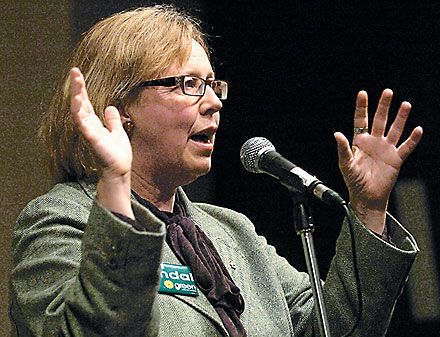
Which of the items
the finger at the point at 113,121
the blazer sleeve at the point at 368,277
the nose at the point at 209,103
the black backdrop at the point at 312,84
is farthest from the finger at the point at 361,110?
the black backdrop at the point at 312,84

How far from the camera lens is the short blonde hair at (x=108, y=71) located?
5.93 ft

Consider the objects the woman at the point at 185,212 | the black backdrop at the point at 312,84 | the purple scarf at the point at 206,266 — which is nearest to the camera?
the woman at the point at 185,212

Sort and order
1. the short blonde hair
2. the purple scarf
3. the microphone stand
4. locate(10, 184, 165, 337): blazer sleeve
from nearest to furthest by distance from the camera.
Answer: locate(10, 184, 165, 337): blazer sleeve < the microphone stand < the purple scarf < the short blonde hair

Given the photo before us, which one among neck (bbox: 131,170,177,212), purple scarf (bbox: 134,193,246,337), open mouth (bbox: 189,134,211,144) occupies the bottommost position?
purple scarf (bbox: 134,193,246,337)

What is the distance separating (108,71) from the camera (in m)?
1.82

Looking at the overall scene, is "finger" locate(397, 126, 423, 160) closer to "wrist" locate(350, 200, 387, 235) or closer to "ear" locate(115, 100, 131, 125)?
"wrist" locate(350, 200, 387, 235)

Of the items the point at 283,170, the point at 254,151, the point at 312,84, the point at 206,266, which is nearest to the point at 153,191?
the point at 206,266

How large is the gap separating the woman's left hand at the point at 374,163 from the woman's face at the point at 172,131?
0.37m

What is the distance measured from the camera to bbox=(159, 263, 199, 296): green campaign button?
1610mm

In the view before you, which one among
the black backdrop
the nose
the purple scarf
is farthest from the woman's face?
the black backdrop

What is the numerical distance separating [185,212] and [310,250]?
647 millimetres

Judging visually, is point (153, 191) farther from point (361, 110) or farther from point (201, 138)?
point (361, 110)

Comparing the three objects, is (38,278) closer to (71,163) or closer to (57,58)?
(71,163)

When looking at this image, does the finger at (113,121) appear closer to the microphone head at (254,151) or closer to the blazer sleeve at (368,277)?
the microphone head at (254,151)
